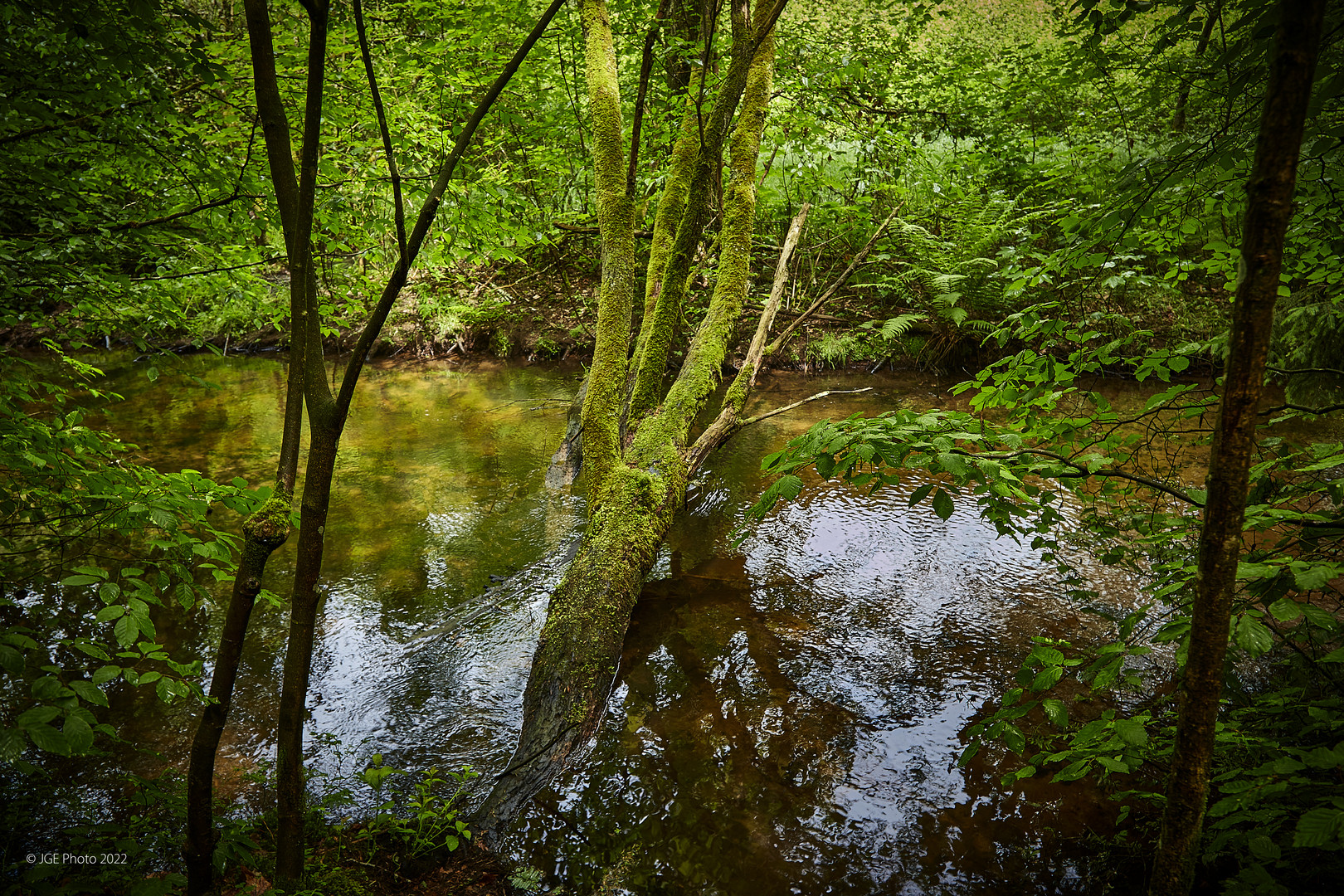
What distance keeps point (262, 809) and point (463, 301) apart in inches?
381

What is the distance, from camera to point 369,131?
4629 millimetres

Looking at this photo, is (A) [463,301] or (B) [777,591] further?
(A) [463,301]

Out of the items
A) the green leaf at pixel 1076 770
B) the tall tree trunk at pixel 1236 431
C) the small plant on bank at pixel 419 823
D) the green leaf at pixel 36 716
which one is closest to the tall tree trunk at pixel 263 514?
the green leaf at pixel 36 716

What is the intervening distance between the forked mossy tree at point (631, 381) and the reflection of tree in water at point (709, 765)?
0.27 metres

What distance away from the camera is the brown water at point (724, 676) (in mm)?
2711

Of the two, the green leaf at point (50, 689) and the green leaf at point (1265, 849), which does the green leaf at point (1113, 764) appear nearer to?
the green leaf at point (1265, 849)

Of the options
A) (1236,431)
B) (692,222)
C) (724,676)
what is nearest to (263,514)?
(1236,431)

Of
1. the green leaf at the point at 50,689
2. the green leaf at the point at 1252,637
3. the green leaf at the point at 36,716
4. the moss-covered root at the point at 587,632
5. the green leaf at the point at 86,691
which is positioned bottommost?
the moss-covered root at the point at 587,632

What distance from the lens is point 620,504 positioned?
13.6 ft

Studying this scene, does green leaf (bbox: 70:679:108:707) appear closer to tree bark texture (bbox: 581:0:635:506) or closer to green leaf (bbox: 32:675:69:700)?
green leaf (bbox: 32:675:69:700)

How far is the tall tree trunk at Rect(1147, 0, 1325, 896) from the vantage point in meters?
1.06

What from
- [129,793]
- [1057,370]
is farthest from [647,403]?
[129,793]

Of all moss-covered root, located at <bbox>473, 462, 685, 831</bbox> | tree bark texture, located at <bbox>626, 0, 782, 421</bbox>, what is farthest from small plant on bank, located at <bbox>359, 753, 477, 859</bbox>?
tree bark texture, located at <bbox>626, 0, 782, 421</bbox>

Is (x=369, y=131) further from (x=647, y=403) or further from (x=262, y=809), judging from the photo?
(x=262, y=809)
